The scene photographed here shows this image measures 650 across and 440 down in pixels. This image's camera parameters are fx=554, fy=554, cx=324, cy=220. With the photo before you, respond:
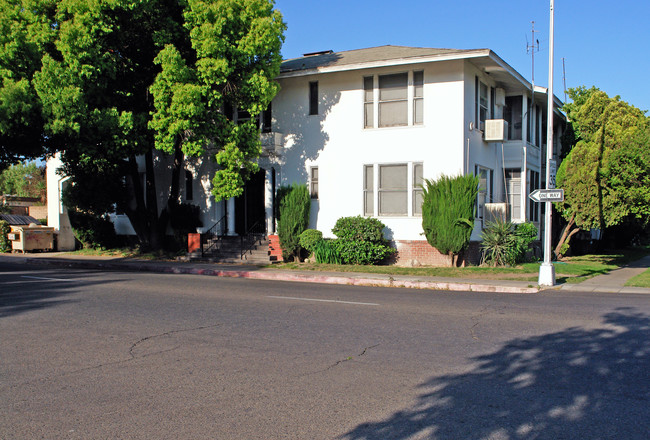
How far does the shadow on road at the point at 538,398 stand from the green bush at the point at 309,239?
42.1 ft

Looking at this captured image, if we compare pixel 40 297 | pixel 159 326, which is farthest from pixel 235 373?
pixel 40 297

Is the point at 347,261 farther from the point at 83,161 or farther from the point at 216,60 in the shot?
the point at 83,161

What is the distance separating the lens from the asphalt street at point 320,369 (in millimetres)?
4891

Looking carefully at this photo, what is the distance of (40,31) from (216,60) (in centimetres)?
558

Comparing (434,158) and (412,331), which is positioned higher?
(434,158)

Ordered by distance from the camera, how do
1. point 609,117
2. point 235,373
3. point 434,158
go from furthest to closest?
1. point 609,117
2. point 434,158
3. point 235,373

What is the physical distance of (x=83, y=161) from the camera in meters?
21.4

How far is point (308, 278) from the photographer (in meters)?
17.0

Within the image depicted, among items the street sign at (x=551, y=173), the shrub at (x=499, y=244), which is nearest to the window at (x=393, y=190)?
the shrub at (x=499, y=244)

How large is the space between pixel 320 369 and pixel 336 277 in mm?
10020

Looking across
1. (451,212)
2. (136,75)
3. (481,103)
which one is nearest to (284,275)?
(451,212)

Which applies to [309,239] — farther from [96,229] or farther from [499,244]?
[96,229]

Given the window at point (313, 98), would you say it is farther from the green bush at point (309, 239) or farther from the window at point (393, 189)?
the green bush at point (309, 239)

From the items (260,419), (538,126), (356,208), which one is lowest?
(260,419)
